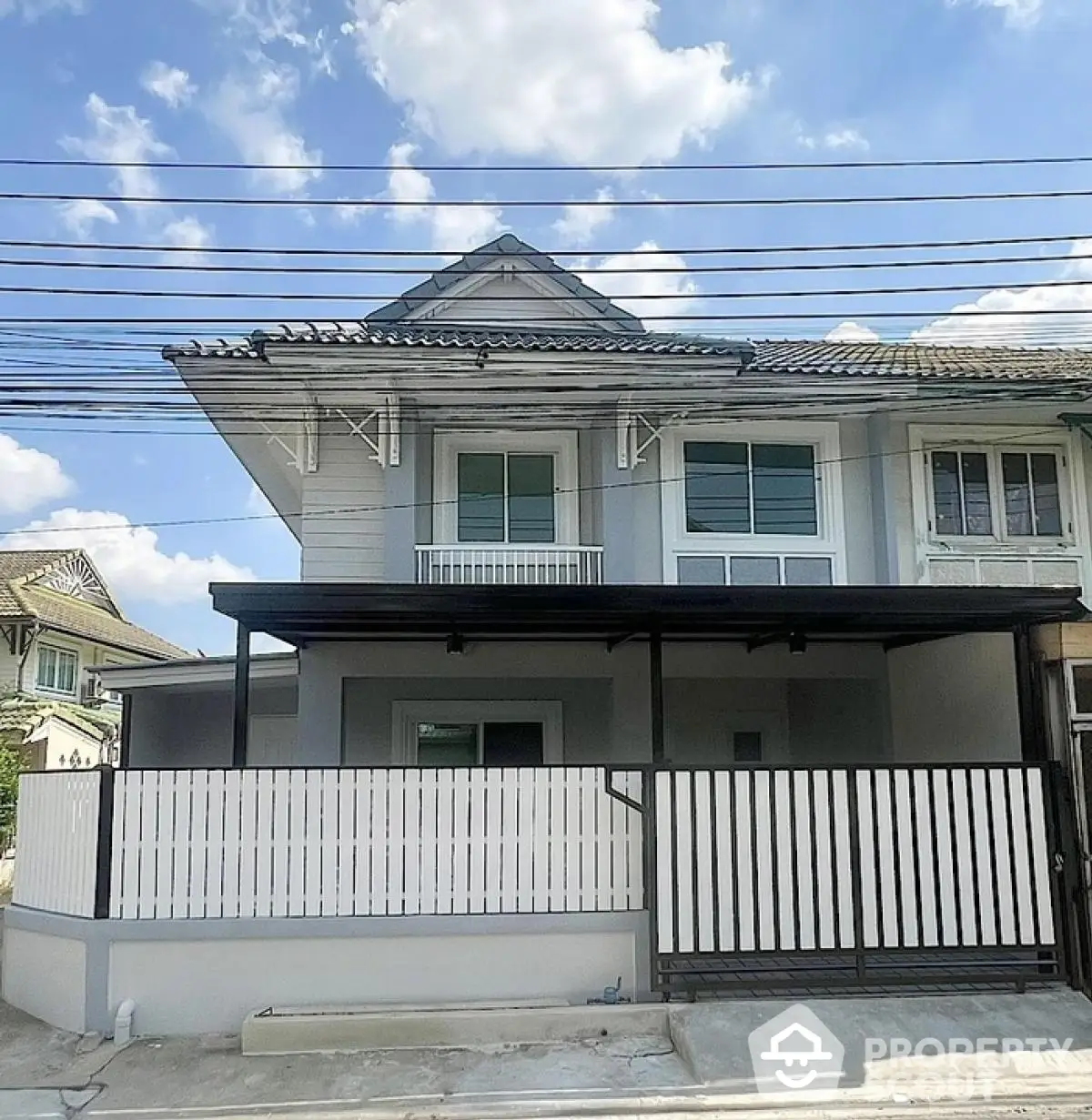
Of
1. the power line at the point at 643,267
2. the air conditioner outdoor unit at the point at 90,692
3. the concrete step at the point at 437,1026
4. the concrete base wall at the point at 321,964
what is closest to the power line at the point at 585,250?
the power line at the point at 643,267

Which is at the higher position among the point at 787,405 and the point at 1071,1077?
the point at 787,405

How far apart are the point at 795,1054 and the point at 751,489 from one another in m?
6.02

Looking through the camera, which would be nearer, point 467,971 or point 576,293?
point 467,971

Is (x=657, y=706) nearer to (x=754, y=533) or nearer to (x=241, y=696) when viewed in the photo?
(x=241, y=696)

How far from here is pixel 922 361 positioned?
11.3 meters

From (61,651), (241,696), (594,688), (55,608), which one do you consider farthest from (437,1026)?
(55,608)

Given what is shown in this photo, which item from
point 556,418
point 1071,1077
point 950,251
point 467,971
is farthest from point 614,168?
point 1071,1077

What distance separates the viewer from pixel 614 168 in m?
8.48

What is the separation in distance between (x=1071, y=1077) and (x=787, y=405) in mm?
6676

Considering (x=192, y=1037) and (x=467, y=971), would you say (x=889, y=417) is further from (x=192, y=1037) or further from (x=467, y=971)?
(x=192, y=1037)

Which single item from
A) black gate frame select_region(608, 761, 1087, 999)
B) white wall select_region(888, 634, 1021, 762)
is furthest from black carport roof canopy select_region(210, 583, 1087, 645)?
black gate frame select_region(608, 761, 1087, 999)

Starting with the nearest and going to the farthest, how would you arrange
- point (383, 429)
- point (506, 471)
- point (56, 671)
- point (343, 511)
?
point (383, 429), point (343, 511), point (506, 471), point (56, 671)

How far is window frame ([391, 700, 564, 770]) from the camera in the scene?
1009cm

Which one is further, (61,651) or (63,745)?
(61,651)
